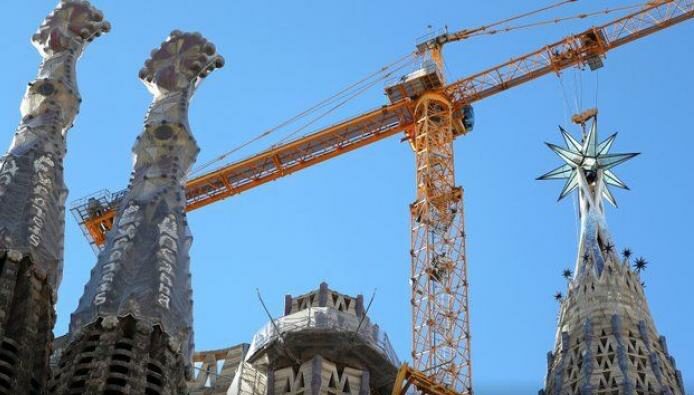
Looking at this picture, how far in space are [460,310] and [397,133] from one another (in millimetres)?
13193

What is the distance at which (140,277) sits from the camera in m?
51.9

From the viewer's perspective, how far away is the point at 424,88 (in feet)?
254

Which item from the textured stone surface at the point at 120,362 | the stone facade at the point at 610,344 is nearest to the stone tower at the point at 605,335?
the stone facade at the point at 610,344

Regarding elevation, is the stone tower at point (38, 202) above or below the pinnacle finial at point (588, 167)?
below

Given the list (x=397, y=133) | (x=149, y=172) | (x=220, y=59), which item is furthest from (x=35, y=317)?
(x=397, y=133)

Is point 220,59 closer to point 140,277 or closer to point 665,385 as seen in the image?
point 140,277

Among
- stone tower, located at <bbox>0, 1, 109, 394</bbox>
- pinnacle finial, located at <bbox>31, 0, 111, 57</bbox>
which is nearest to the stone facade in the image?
stone tower, located at <bbox>0, 1, 109, 394</bbox>

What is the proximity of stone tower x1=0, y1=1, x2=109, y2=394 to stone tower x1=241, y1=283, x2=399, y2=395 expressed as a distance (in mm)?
7072

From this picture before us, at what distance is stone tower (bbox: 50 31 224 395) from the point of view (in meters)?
48.3

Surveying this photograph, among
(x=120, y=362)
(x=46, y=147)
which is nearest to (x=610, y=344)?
(x=120, y=362)

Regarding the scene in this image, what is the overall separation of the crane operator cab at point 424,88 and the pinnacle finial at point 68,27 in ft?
53.7

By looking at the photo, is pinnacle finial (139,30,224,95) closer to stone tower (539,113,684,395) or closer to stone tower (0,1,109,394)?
stone tower (0,1,109,394)

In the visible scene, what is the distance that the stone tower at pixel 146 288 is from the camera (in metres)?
48.3

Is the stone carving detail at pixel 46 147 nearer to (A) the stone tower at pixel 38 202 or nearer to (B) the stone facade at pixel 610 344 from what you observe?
(A) the stone tower at pixel 38 202
